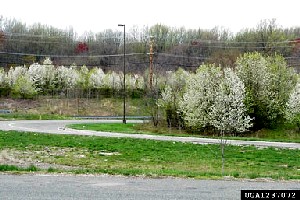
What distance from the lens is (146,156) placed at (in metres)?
19.4

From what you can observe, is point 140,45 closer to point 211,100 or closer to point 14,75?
point 14,75

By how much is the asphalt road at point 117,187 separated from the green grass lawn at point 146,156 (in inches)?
41.5

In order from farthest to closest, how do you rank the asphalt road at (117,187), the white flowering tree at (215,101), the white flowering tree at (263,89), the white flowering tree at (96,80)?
the white flowering tree at (96,80)
the white flowering tree at (263,89)
the white flowering tree at (215,101)
the asphalt road at (117,187)

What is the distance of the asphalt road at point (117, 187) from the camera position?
9.42 m

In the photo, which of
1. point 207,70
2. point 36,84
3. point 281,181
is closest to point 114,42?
point 36,84

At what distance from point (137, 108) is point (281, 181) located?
53.9 m

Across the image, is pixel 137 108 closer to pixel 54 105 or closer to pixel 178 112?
pixel 54 105

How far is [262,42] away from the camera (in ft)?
258

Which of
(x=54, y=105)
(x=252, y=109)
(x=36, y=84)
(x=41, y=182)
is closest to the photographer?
(x=41, y=182)

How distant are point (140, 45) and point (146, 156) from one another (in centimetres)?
7761

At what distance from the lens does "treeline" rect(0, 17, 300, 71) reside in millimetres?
80312

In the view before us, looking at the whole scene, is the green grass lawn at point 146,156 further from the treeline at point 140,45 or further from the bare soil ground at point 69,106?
the treeline at point 140,45

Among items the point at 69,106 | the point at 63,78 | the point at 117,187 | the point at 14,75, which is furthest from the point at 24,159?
the point at 63,78

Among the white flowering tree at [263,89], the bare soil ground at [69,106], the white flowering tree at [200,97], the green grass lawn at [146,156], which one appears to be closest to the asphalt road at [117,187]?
the green grass lawn at [146,156]
